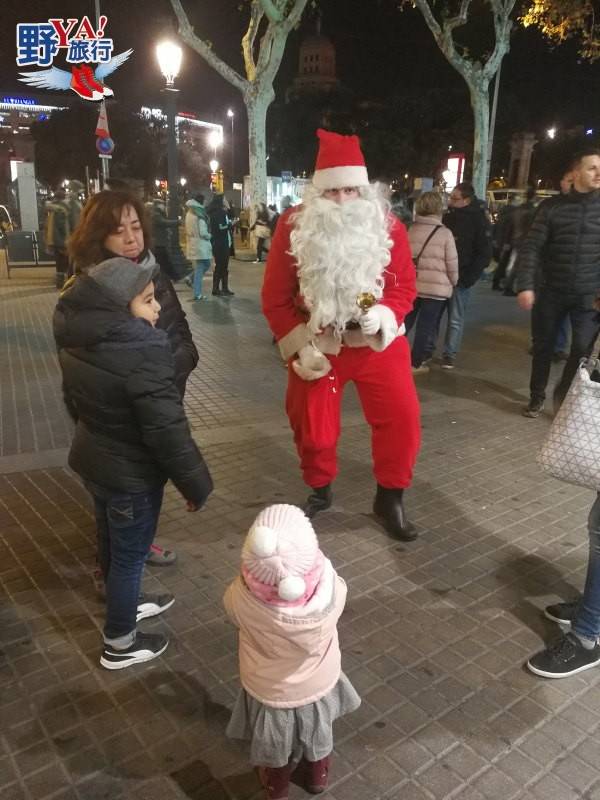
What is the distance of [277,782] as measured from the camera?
1.97 m

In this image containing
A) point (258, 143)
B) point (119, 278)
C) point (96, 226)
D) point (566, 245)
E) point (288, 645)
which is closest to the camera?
point (288, 645)

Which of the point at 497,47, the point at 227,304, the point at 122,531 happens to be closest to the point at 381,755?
the point at 122,531

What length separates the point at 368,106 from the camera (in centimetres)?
4409

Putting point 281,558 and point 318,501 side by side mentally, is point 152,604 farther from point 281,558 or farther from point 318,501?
point 281,558

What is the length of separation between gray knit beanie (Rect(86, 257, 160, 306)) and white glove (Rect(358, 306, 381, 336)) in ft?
4.40

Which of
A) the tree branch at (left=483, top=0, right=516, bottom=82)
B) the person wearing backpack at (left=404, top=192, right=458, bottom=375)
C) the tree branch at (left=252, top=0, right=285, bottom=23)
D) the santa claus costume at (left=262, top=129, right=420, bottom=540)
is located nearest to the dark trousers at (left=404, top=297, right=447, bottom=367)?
the person wearing backpack at (left=404, top=192, right=458, bottom=375)

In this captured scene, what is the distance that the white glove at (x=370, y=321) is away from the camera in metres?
3.26

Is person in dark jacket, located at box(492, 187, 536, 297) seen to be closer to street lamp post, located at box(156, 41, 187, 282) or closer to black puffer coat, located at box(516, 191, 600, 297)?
black puffer coat, located at box(516, 191, 600, 297)

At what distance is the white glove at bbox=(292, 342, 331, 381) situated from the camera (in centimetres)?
338

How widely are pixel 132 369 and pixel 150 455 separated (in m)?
0.38

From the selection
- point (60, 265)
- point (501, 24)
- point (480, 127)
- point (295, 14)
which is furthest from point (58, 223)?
point (501, 24)

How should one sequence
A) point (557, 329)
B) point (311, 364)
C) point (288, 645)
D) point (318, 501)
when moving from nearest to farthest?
1. point (288, 645)
2. point (311, 364)
3. point (318, 501)
4. point (557, 329)

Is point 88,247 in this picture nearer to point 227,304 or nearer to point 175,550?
point 175,550

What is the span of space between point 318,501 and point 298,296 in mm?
1295
